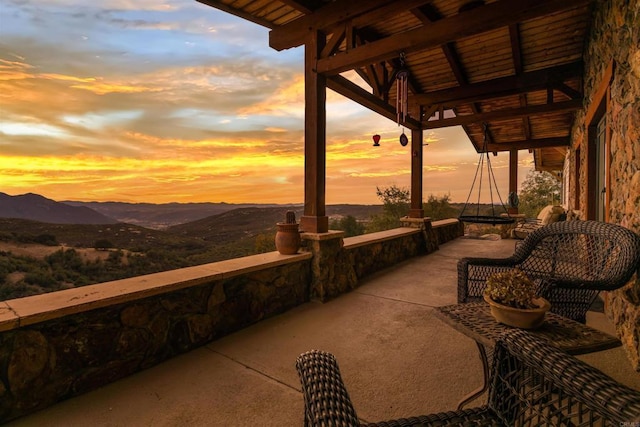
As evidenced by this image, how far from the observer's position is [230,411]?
1.59m

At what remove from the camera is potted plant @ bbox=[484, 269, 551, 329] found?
1.33m

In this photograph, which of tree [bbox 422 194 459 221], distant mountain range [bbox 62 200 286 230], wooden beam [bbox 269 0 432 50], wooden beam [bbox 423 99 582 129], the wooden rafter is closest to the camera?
wooden beam [bbox 269 0 432 50]

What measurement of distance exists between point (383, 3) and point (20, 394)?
4.04 metres

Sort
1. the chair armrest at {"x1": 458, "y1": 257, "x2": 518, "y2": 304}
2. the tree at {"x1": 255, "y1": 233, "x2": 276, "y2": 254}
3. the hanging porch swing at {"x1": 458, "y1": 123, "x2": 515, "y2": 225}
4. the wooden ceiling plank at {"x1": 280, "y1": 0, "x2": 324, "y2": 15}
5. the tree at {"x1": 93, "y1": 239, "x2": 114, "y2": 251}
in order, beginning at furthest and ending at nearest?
the tree at {"x1": 255, "y1": 233, "x2": 276, "y2": 254} → the tree at {"x1": 93, "y1": 239, "x2": 114, "y2": 251} → the hanging porch swing at {"x1": 458, "y1": 123, "x2": 515, "y2": 225} → the wooden ceiling plank at {"x1": 280, "y1": 0, "x2": 324, "y2": 15} → the chair armrest at {"x1": 458, "y1": 257, "x2": 518, "y2": 304}

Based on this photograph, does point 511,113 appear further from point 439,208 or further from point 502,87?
point 439,208

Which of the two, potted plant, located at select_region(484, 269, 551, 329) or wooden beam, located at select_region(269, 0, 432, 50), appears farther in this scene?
wooden beam, located at select_region(269, 0, 432, 50)

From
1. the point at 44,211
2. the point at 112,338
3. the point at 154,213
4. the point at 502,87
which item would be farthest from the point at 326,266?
the point at 154,213

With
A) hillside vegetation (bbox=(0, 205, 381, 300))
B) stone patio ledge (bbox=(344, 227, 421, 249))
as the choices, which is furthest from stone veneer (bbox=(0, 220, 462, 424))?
hillside vegetation (bbox=(0, 205, 381, 300))

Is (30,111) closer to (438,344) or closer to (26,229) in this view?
(26,229)

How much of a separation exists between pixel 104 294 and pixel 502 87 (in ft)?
19.6

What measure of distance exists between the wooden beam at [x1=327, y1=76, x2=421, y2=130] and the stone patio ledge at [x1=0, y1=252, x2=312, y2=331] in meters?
2.37

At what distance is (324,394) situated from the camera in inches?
31.2

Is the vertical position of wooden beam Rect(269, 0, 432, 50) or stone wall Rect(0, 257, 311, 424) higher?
wooden beam Rect(269, 0, 432, 50)

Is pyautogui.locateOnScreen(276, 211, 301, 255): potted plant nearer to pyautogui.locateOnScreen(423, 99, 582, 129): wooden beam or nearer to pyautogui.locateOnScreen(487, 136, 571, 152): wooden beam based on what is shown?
pyautogui.locateOnScreen(423, 99, 582, 129): wooden beam
